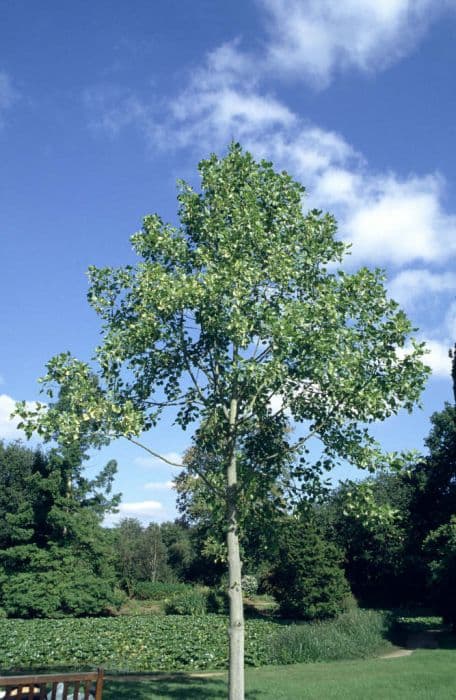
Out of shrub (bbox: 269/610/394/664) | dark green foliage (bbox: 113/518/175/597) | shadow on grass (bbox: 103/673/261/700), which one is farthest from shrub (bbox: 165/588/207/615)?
shadow on grass (bbox: 103/673/261/700)

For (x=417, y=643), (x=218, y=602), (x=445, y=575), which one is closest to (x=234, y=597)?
(x=417, y=643)

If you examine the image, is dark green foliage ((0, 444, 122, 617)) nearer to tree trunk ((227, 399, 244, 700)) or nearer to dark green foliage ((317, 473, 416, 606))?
dark green foliage ((317, 473, 416, 606))

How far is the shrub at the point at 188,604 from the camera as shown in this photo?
33562mm

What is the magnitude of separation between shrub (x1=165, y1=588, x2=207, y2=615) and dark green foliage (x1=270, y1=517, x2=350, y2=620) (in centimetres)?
430

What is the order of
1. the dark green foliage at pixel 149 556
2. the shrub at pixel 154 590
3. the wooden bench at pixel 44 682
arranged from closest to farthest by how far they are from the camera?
the wooden bench at pixel 44 682 → the shrub at pixel 154 590 → the dark green foliage at pixel 149 556

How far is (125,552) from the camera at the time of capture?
4747 cm

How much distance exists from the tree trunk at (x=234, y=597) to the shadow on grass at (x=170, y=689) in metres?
2.93

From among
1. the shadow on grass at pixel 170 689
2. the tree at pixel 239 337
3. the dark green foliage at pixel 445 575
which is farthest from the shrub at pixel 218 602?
the tree at pixel 239 337

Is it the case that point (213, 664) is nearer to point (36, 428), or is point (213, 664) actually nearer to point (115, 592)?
point (36, 428)

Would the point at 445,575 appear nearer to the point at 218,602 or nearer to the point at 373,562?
the point at 218,602

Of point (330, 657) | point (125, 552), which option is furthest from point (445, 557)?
point (125, 552)

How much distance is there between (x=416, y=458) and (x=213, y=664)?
12188mm

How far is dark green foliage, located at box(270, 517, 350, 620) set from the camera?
3125 centimetres

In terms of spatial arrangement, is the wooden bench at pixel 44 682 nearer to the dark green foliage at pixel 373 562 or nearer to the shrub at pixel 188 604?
the shrub at pixel 188 604
